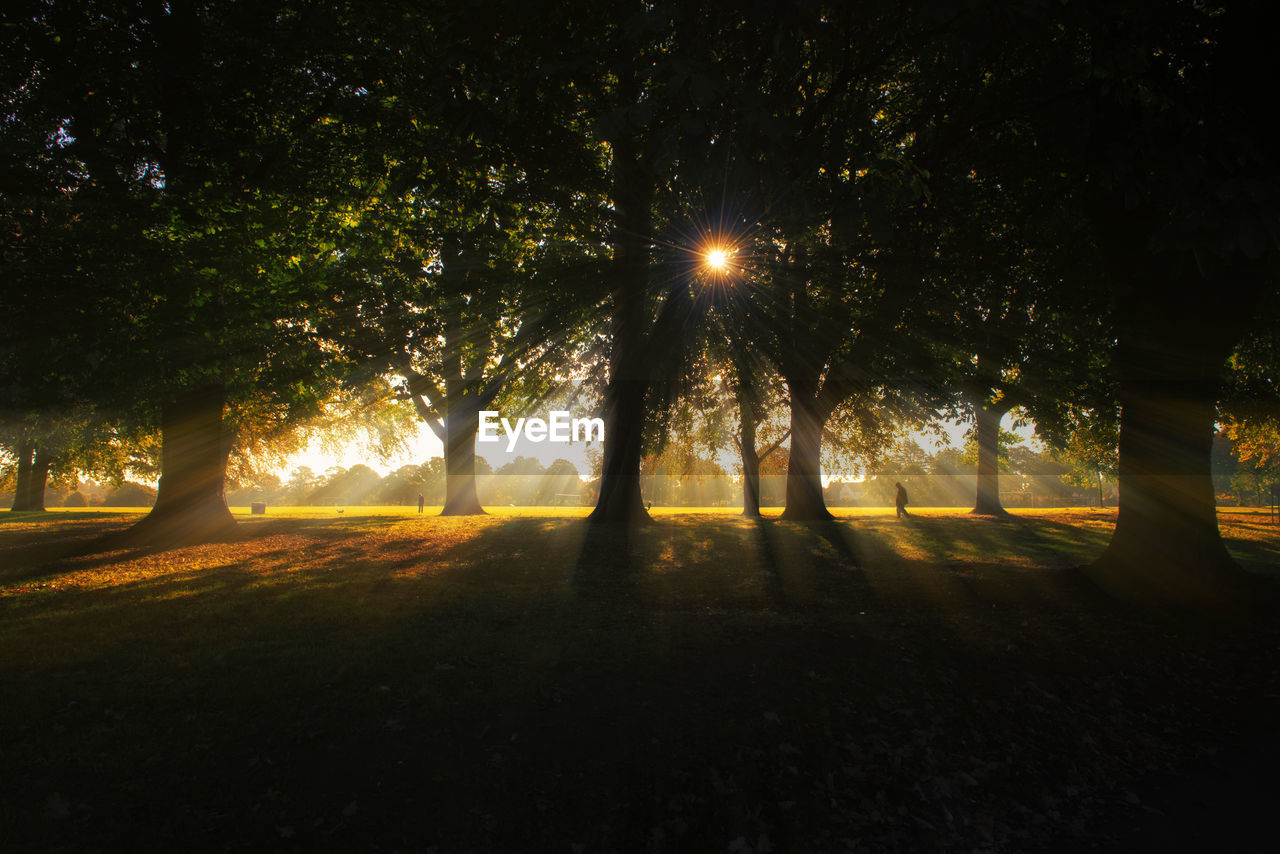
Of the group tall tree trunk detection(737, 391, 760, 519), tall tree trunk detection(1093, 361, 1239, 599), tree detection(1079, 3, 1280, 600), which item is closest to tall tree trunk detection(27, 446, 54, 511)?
tall tree trunk detection(737, 391, 760, 519)

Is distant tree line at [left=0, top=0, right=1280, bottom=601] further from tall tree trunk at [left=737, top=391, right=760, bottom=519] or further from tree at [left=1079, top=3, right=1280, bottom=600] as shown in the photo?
tall tree trunk at [left=737, top=391, right=760, bottom=519]

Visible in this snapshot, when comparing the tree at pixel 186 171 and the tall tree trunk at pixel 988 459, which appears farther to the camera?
the tall tree trunk at pixel 988 459

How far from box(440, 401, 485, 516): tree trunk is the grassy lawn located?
19873mm

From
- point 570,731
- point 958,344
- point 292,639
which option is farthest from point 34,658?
point 958,344

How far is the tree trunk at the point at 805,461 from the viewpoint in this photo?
2416cm

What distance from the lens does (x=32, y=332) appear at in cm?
1011

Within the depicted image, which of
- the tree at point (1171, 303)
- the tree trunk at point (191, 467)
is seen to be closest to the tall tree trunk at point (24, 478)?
the tree trunk at point (191, 467)

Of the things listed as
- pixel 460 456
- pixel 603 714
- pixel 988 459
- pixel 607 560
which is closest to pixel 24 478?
pixel 460 456

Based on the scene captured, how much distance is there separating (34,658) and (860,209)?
9552mm

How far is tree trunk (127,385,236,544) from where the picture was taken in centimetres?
1716

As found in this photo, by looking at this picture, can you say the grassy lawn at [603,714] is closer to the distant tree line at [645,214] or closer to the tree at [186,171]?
the distant tree line at [645,214]

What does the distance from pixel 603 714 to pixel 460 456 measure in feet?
88.0

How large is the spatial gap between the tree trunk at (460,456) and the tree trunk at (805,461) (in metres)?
15.0

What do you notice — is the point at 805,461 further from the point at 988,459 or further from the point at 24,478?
the point at 24,478
